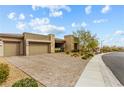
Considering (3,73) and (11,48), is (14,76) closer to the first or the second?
(3,73)

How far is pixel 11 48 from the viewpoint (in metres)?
30.9

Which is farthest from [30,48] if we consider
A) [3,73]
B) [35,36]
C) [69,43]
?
[3,73]

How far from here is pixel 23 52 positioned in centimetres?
3300

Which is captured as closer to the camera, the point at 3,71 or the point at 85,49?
the point at 3,71

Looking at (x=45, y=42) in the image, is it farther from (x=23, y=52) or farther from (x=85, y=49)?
(x=85, y=49)

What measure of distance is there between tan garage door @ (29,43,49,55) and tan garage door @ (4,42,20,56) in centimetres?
279

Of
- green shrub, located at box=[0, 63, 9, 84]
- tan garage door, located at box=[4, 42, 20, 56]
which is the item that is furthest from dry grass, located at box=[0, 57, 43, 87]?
tan garage door, located at box=[4, 42, 20, 56]

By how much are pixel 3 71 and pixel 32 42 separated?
74.6ft

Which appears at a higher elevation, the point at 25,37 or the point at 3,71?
the point at 25,37

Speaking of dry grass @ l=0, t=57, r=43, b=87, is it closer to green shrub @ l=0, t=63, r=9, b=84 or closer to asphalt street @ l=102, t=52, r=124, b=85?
green shrub @ l=0, t=63, r=9, b=84

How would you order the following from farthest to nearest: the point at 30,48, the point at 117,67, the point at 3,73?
the point at 30,48 → the point at 117,67 → the point at 3,73

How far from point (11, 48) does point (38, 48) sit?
7.65m
